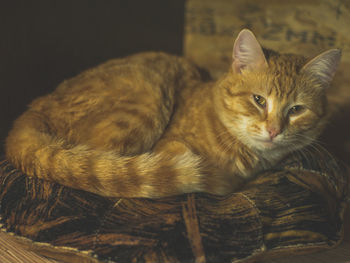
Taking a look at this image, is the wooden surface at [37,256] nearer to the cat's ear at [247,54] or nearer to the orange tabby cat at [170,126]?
the orange tabby cat at [170,126]

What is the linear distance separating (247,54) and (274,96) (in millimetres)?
257

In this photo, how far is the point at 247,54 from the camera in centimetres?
159

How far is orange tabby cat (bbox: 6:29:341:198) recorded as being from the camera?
1369 mm

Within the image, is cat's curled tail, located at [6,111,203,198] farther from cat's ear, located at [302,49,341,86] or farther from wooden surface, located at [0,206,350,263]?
cat's ear, located at [302,49,341,86]

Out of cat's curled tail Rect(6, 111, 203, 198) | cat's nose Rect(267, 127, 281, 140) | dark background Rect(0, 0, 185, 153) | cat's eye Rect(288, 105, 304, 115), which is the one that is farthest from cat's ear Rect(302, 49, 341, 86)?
dark background Rect(0, 0, 185, 153)

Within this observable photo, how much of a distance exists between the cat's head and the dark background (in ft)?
4.02

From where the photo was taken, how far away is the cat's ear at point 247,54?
1.52 metres

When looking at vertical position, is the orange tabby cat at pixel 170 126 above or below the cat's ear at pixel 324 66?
below

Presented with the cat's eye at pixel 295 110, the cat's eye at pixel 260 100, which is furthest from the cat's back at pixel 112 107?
the cat's eye at pixel 295 110

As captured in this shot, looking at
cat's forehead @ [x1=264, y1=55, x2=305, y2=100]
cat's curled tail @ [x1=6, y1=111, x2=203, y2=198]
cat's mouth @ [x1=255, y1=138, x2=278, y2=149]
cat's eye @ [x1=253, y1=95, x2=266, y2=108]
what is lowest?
cat's curled tail @ [x1=6, y1=111, x2=203, y2=198]

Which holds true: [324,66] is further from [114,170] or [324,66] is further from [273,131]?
[114,170]

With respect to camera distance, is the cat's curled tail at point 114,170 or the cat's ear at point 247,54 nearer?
the cat's curled tail at point 114,170

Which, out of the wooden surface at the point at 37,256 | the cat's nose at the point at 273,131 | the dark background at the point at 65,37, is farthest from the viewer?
the dark background at the point at 65,37

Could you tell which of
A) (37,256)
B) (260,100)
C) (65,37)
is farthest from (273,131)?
(65,37)
